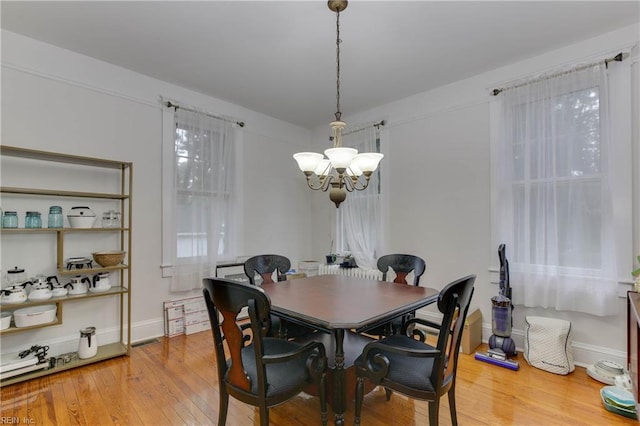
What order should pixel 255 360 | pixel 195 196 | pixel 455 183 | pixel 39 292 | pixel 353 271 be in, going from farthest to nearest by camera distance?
pixel 353 271 → pixel 195 196 → pixel 455 183 → pixel 39 292 → pixel 255 360

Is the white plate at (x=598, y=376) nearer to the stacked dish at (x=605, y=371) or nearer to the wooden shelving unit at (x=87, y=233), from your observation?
the stacked dish at (x=605, y=371)

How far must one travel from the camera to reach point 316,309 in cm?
184

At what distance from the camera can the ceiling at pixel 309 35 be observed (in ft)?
7.71

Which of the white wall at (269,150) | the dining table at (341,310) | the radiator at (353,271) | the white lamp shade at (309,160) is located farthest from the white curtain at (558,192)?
the white lamp shade at (309,160)

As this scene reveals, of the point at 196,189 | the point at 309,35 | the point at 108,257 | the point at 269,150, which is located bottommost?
the point at 108,257

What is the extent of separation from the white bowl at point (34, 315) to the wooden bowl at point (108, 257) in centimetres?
50

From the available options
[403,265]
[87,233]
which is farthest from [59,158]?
[403,265]

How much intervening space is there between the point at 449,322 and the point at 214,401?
68.3 inches

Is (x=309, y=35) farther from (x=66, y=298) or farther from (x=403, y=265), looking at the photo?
(x=66, y=298)

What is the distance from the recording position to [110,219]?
3.08m

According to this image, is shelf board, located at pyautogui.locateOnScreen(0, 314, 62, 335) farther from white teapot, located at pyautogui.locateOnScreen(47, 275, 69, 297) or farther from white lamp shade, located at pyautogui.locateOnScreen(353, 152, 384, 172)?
white lamp shade, located at pyautogui.locateOnScreen(353, 152, 384, 172)

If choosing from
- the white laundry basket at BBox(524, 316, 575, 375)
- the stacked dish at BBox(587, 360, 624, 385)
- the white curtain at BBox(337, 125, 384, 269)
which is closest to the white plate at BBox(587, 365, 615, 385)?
the stacked dish at BBox(587, 360, 624, 385)

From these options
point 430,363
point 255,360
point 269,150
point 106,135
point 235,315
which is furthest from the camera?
point 269,150

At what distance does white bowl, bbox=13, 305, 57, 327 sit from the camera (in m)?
2.47
